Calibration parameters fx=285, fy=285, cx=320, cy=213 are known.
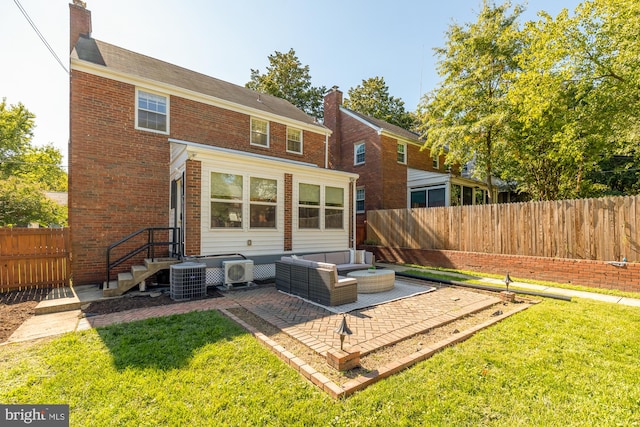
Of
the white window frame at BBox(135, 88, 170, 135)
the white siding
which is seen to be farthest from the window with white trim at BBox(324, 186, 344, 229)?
the white window frame at BBox(135, 88, 170, 135)

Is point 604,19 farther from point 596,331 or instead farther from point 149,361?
point 149,361

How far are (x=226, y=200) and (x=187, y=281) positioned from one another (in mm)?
2578

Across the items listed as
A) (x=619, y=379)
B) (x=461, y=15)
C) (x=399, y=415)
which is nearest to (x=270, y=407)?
(x=399, y=415)

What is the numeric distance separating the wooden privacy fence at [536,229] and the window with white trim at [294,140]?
5742mm

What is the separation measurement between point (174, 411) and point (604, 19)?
48.6ft

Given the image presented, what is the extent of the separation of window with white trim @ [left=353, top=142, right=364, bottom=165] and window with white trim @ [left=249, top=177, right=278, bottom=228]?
997 centimetres

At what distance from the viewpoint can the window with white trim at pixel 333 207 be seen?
10.6 m

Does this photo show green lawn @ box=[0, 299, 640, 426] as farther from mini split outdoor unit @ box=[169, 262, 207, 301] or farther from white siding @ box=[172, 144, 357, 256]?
white siding @ box=[172, 144, 357, 256]

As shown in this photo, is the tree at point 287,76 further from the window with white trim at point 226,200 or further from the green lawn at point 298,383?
the green lawn at point 298,383

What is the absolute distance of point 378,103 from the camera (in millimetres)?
30719

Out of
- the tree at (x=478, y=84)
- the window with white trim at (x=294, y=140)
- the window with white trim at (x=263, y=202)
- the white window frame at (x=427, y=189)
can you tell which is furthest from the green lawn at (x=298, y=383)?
the white window frame at (x=427, y=189)

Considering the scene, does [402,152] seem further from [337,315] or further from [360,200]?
[337,315]

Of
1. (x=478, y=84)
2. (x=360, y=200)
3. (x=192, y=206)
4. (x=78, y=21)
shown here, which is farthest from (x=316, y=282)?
(x=78, y=21)

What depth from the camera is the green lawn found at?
2.54 metres
